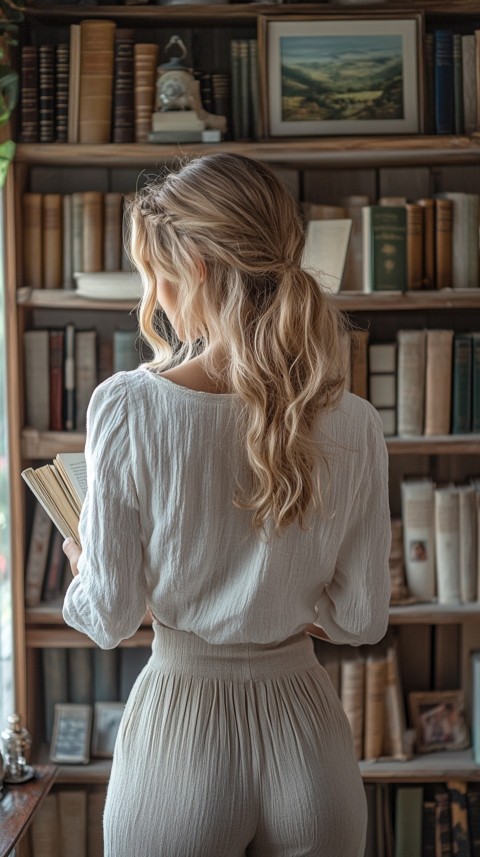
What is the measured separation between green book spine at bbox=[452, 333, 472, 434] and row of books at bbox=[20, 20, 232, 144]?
86 centimetres

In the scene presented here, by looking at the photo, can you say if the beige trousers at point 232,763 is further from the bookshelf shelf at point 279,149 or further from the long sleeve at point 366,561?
the bookshelf shelf at point 279,149

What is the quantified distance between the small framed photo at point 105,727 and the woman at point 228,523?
3.84 ft

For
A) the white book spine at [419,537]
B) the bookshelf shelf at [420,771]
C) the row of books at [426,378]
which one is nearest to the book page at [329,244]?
the row of books at [426,378]

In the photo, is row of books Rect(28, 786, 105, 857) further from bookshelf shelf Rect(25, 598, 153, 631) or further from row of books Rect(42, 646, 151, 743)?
bookshelf shelf Rect(25, 598, 153, 631)

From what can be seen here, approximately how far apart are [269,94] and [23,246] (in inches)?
26.1

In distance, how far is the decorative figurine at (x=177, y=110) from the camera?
88.1 inches

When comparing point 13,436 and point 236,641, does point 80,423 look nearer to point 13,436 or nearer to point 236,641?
point 13,436

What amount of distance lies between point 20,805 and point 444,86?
1.77 metres

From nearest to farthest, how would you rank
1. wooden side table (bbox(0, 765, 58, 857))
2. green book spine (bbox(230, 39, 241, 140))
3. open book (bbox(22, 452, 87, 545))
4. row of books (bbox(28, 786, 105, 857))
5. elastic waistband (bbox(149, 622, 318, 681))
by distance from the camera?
elastic waistband (bbox(149, 622, 318, 681)) < open book (bbox(22, 452, 87, 545)) < wooden side table (bbox(0, 765, 58, 857)) < green book spine (bbox(230, 39, 241, 140)) < row of books (bbox(28, 786, 105, 857))

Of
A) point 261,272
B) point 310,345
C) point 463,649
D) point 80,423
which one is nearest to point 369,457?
Result: point 310,345

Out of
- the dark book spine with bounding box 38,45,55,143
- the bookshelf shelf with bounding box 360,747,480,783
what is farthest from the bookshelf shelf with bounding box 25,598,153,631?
the dark book spine with bounding box 38,45,55,143

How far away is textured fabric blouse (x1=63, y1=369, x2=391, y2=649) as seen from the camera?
3.90ft

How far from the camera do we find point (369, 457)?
1.31 m

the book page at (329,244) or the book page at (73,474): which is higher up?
the book page at (329,244)
